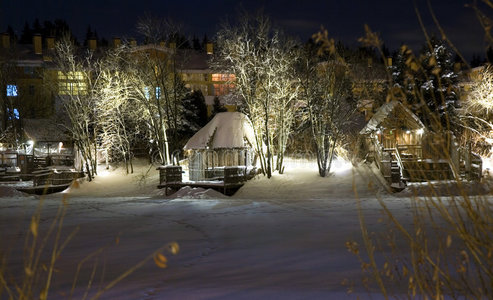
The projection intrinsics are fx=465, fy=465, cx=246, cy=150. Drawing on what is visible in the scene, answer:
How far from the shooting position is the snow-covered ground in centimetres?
646

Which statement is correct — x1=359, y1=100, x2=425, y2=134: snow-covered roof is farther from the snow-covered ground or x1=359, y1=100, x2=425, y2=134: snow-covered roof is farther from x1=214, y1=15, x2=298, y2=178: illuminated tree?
the snow-covered ground

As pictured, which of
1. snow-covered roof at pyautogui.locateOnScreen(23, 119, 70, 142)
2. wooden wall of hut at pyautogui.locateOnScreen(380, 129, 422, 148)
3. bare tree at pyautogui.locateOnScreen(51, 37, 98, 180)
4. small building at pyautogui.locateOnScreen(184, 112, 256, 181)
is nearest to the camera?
small building at pyautogui.locateOnScreen(184, 112, 256, 181)

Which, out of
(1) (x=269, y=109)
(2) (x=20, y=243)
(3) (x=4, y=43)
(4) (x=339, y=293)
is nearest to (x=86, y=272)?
(2) (x=20, y=243)

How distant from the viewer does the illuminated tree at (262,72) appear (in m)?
25.7

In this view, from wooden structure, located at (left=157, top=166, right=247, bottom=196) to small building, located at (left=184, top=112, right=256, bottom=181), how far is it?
169cm

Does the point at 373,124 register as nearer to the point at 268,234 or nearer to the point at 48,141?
the point at 268,234

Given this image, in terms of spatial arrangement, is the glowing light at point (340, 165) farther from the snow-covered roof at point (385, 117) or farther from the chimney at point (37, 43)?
the chimney at point (37, 43)

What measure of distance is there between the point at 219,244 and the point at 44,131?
3526 cm

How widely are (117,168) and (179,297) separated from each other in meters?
30.9

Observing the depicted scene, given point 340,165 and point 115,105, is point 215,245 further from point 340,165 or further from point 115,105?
point 115,105

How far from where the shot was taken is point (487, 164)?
25500 mm

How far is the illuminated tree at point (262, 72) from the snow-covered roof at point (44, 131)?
18967mm

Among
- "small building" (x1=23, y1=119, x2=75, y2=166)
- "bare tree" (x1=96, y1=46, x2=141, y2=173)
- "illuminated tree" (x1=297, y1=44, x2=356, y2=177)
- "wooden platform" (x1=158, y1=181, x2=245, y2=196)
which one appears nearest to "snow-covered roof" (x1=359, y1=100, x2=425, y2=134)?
"illuminated tree" (x1=297, y1=44, x2=356, y2=177)

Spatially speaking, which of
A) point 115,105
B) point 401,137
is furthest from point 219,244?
point 115,105
